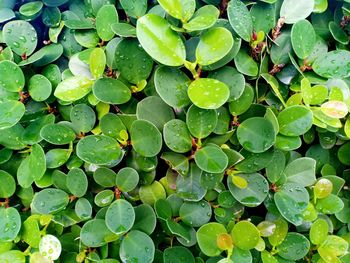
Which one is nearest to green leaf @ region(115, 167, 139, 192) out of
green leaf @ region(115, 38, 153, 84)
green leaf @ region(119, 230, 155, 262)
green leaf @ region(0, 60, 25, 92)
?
green leaf @ region(119, 230, 155, 262)

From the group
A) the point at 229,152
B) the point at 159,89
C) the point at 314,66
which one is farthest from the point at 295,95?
the point at 159,89

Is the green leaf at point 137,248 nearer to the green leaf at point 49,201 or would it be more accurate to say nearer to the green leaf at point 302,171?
the green leaf at point 49,201

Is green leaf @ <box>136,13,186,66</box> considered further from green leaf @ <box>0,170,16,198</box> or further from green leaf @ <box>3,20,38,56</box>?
green leaf @ <box>0,170,16,198</box>

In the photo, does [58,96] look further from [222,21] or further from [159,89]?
[222,21]

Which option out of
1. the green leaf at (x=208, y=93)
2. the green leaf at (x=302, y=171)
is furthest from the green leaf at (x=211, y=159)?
the green leaf at (x=302, y=171)

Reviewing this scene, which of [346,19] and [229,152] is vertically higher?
[346,19]

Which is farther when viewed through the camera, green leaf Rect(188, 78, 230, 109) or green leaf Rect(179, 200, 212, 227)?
green leaf Rect(179, 200, 212, 227)

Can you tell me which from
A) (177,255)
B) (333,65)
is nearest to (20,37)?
(177,255)

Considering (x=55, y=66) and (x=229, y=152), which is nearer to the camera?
(x=229, y=152)

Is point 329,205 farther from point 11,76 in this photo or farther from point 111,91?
point 11,76
